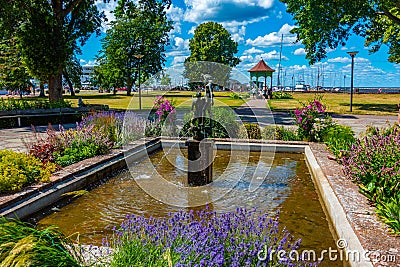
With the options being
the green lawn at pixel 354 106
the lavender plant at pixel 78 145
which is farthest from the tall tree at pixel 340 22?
the lavender plant at pixel 78 145

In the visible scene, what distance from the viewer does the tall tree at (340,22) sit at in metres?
21.9

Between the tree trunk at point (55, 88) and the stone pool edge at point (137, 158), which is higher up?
the tree trunk at point (55, 88)

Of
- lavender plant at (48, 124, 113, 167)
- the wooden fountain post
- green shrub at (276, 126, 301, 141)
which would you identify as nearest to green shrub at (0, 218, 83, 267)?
the wooden fountain post

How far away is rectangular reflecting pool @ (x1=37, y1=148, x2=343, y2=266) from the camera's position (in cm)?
458

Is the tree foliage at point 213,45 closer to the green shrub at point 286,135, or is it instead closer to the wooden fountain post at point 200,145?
the green shrub at point 286,135

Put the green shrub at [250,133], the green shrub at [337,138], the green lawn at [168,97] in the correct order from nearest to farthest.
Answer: the green shrub at [337,138] < the green shrub at [250,133] < the green lawn at [168,97]

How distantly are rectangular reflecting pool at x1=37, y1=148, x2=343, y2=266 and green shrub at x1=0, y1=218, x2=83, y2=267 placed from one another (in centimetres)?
179

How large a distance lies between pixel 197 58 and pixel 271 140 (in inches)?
1695

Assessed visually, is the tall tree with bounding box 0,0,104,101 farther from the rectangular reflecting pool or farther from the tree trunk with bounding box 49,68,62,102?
the rectangular reflecting pool

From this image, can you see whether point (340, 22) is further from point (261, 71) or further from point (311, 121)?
point (311, 121)

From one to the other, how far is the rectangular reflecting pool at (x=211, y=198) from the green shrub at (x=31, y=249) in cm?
179

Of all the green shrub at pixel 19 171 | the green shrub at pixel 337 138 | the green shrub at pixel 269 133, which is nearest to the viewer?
the green shrub at pixel 19 171

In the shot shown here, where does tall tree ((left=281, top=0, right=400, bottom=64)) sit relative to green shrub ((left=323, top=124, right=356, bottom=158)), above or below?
above

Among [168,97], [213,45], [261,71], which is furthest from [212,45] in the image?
[168,97]
